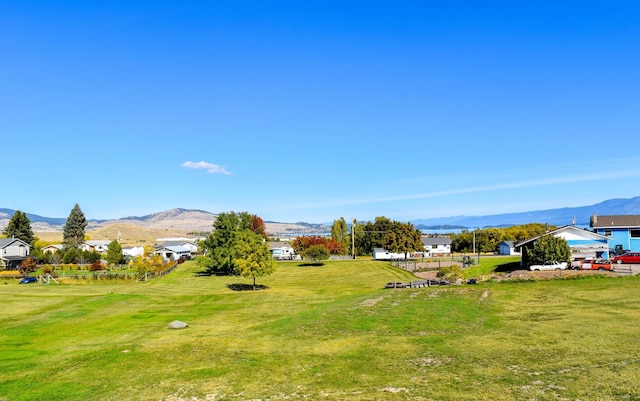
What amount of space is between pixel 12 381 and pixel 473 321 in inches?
1102

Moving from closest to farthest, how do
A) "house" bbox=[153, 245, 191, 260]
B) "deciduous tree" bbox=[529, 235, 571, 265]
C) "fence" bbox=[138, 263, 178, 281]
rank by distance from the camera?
"deciduous tree" bbox=[529, 235, 571, 265], "fence" bbox=[138, 263, 178, 281], "house" bbox=[153, 245, 191, 260]

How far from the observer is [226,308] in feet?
151

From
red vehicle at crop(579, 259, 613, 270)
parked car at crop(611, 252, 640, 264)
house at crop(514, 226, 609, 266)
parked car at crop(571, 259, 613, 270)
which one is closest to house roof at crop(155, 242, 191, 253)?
house at crop(514, 226, 609, 266)

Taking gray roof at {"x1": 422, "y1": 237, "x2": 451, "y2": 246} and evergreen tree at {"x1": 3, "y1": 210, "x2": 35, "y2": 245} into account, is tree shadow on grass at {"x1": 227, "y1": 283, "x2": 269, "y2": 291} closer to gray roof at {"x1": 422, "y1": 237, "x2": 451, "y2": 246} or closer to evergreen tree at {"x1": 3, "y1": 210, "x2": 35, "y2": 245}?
evergreen tree at {"x1": 3, "y1": 210, "x2": 35, "y2": 245}

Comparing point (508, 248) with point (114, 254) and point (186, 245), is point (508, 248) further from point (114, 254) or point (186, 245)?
point (186, 245)

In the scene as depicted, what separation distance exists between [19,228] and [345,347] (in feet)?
455

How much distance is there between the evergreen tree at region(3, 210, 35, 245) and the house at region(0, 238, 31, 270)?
15.5 metres

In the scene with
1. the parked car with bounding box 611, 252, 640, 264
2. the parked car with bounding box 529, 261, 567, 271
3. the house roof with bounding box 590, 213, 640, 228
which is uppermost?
the house roof with bounding box 590, 213, 640, 228

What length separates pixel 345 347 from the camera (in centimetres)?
2630

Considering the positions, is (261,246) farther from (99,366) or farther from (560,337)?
(560,337)

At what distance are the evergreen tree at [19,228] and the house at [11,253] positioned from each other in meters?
15.5

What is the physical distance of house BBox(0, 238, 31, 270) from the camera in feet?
354

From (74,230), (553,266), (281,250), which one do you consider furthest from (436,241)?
(74,230)

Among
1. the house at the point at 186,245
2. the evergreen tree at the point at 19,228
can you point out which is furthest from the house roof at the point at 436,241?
the evergreen tree at the point at 19,228
